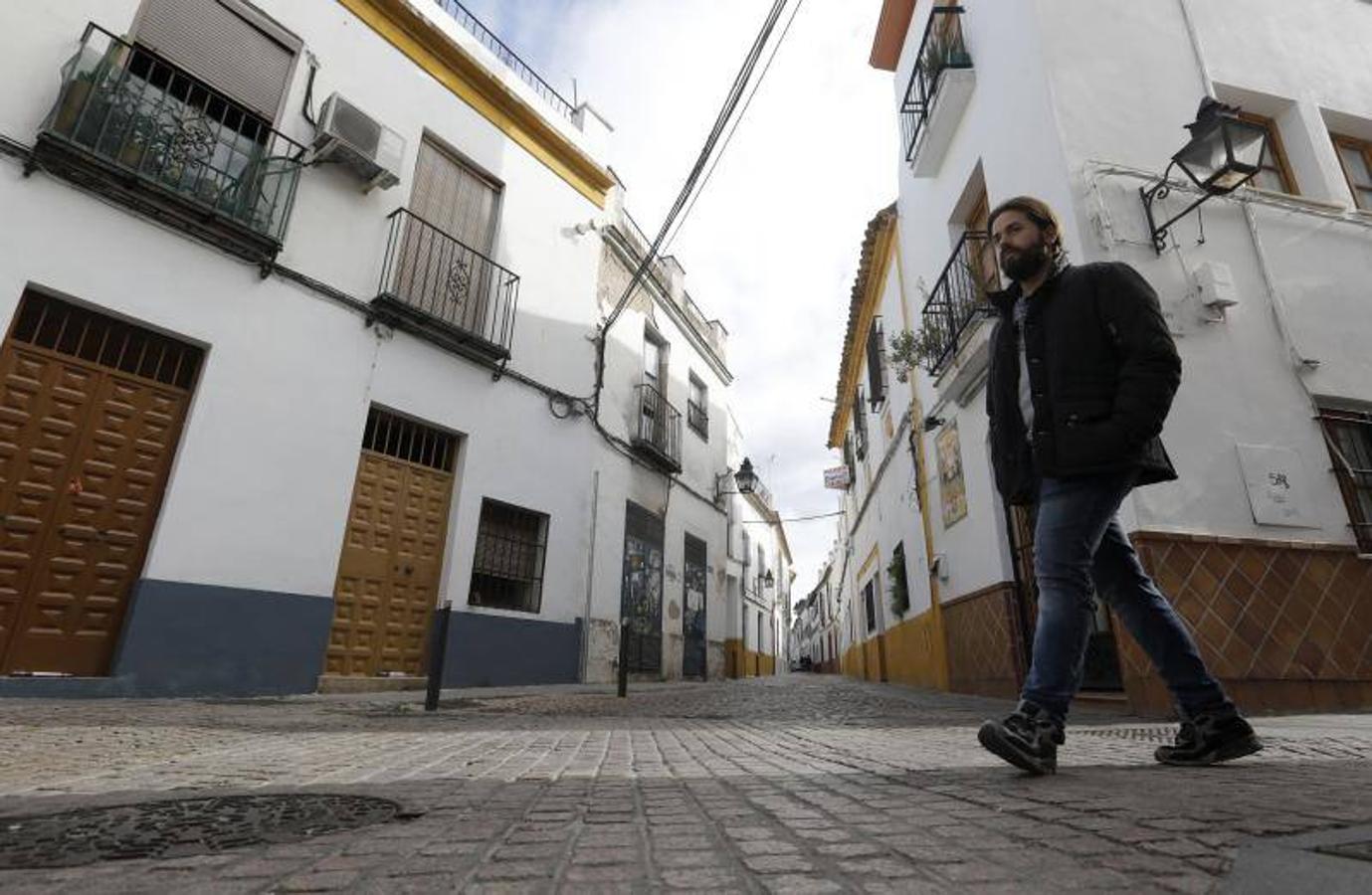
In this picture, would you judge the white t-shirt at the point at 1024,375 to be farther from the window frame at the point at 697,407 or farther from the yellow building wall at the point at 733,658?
the yellow building wall at the point at 733,658

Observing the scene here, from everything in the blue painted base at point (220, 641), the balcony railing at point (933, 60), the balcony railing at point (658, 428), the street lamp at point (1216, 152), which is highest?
the balcony railing at point (933, 60)

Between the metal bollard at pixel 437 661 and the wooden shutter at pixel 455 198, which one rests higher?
the wooden shutter at pixel 455 198

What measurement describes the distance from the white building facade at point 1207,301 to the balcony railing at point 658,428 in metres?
4.77

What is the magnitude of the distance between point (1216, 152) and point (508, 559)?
24.0 feet

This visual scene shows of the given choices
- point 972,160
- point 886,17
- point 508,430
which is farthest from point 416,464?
point 886,17

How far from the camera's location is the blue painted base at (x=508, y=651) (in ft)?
22.9

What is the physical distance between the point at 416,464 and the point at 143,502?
2374 millimetres

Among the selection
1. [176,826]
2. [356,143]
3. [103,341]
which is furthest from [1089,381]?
[356,143]

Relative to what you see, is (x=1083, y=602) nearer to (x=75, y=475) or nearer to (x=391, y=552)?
(x=75, y=475)

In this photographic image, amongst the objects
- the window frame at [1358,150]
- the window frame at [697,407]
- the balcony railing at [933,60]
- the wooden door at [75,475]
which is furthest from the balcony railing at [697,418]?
the window frame at [1358,150]

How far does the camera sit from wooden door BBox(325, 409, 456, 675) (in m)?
6.35

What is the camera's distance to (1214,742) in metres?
1.91

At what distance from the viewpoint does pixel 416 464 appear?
714cm

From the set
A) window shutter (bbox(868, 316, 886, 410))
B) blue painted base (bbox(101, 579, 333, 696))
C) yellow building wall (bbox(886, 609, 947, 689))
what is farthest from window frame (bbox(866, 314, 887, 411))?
blue painted base (bbox(101, 579, 333, 696))
